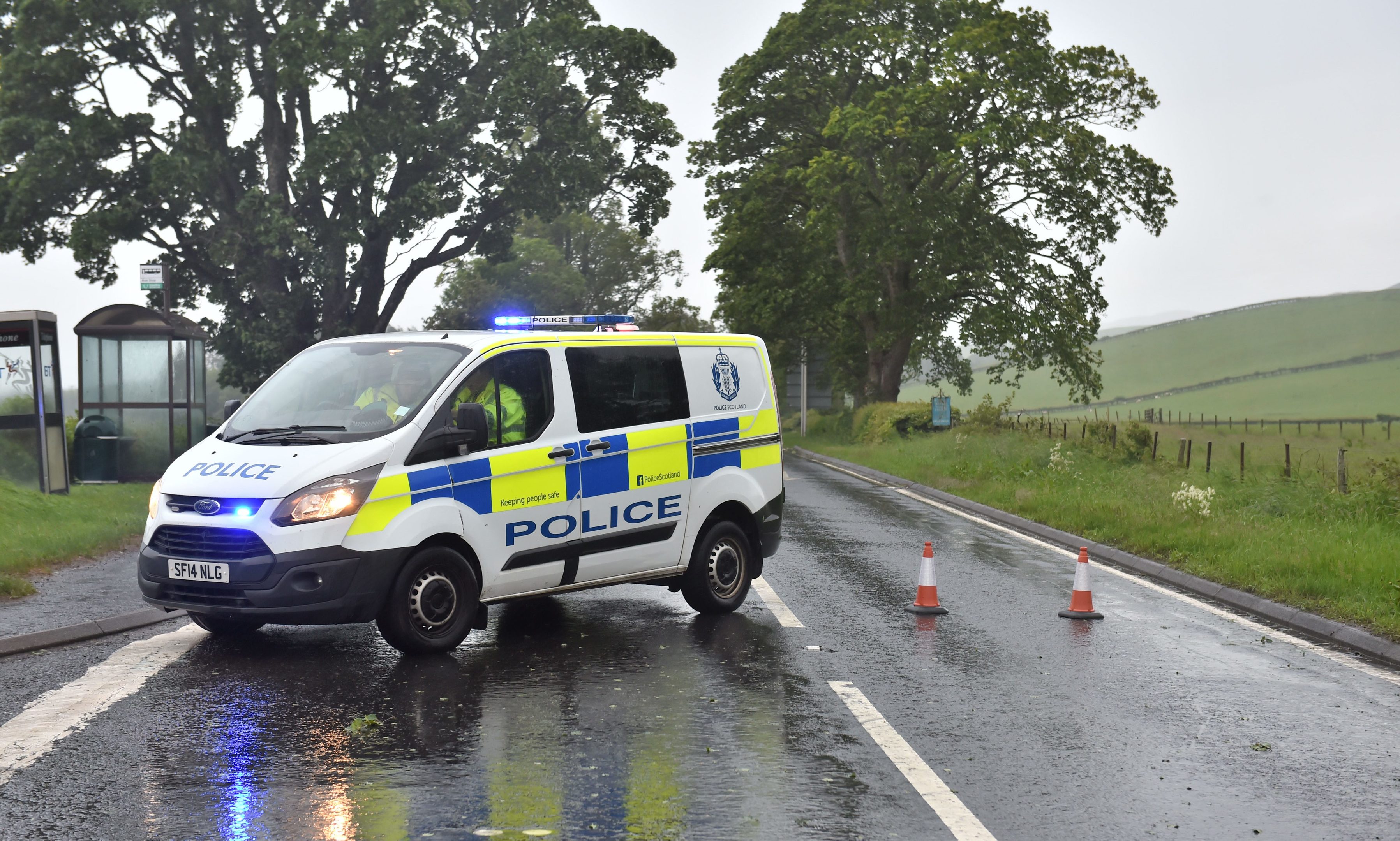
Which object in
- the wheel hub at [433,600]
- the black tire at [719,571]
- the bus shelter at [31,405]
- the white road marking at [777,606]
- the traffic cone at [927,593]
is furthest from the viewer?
the bus shelter at [31,405]

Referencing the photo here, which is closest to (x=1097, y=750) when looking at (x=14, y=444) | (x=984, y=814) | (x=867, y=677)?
(x=984, y=814)

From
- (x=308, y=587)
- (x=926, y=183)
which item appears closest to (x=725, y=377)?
(x=308, y=587)

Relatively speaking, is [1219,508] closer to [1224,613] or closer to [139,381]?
[1224,613]

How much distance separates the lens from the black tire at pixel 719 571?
10.3 m

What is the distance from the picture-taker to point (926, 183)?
4622cm

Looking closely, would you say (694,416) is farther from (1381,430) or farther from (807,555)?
(1381,430)

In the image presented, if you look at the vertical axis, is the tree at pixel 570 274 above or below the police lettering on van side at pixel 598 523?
above

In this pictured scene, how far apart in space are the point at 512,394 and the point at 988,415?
2772 centimetres

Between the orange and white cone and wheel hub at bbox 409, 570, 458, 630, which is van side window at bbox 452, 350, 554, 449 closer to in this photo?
wheel hub at bbox 409, 570, 458, 630

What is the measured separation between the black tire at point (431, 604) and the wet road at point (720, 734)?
0.76 feet

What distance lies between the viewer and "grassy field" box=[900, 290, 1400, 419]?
8300 centimetres

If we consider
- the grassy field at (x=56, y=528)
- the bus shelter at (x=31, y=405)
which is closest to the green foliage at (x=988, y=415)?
the grassy field at (x=56, y=528)

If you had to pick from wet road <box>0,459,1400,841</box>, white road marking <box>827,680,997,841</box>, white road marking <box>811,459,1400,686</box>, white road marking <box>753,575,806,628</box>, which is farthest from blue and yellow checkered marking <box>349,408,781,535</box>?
white road marking <box>811,459,1400,686</box>

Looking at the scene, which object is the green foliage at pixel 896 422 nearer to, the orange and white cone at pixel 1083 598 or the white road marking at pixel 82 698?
the orange and white cone at pixel 1083 598
